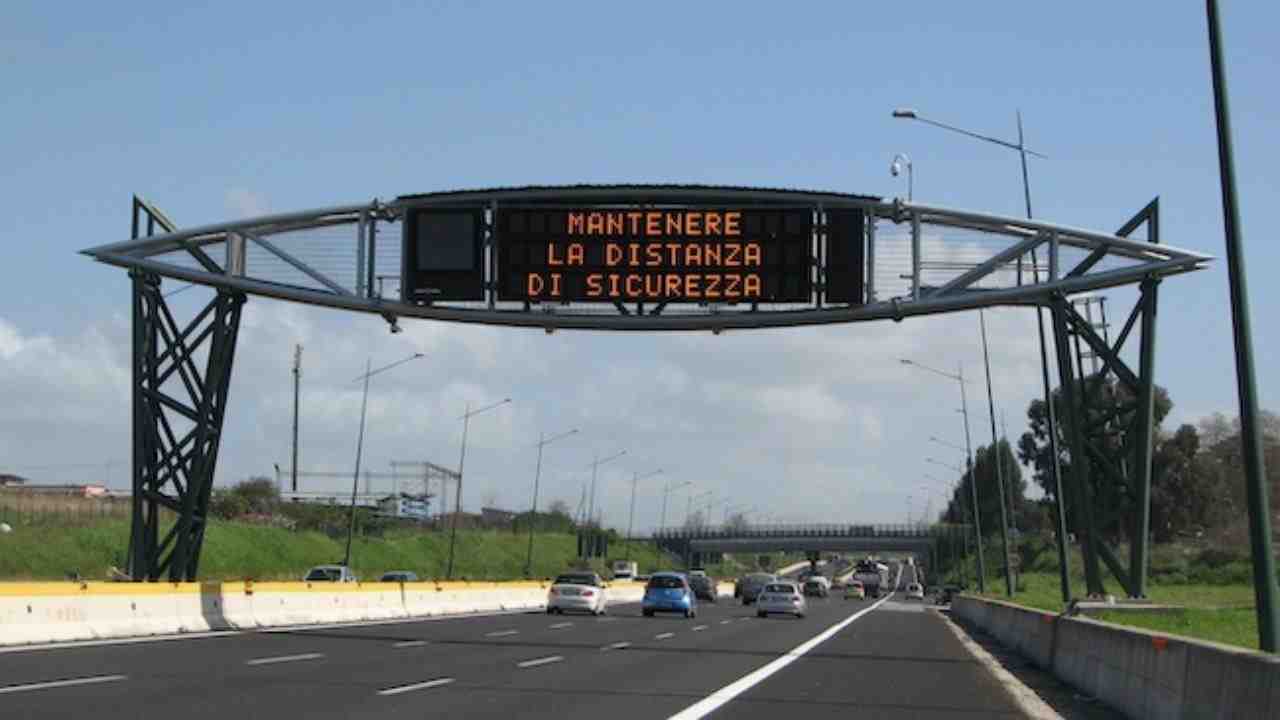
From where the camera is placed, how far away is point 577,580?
55406 millimetres

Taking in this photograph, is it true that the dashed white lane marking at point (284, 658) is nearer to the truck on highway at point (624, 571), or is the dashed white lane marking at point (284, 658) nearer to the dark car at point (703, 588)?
the dark car at point (703, 588)

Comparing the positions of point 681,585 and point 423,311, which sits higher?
point 423,311

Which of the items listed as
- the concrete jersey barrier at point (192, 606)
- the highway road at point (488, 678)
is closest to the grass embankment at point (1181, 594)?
the highway road at point (488, 678)

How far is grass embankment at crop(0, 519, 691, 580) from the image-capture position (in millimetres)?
65625

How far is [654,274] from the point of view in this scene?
109 ft

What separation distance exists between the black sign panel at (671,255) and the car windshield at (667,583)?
2348cm

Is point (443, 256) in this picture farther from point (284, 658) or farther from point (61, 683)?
point (61, 683)

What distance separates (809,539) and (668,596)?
10605cm

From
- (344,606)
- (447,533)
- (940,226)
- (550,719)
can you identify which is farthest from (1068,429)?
(447,533)

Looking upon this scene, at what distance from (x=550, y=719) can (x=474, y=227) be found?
1912 cm

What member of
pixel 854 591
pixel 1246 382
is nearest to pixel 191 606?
pixel 1246 382

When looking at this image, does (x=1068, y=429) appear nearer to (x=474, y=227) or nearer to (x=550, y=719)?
(x=474, y=227)

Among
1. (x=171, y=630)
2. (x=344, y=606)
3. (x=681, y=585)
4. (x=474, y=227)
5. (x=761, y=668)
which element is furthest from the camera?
(x=681, y=585)

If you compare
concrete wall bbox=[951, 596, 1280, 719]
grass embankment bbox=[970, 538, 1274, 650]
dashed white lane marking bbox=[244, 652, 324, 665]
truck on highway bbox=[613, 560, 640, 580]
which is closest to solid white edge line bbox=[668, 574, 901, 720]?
concrete wall bbox=[951, 596, 1280, 719]
